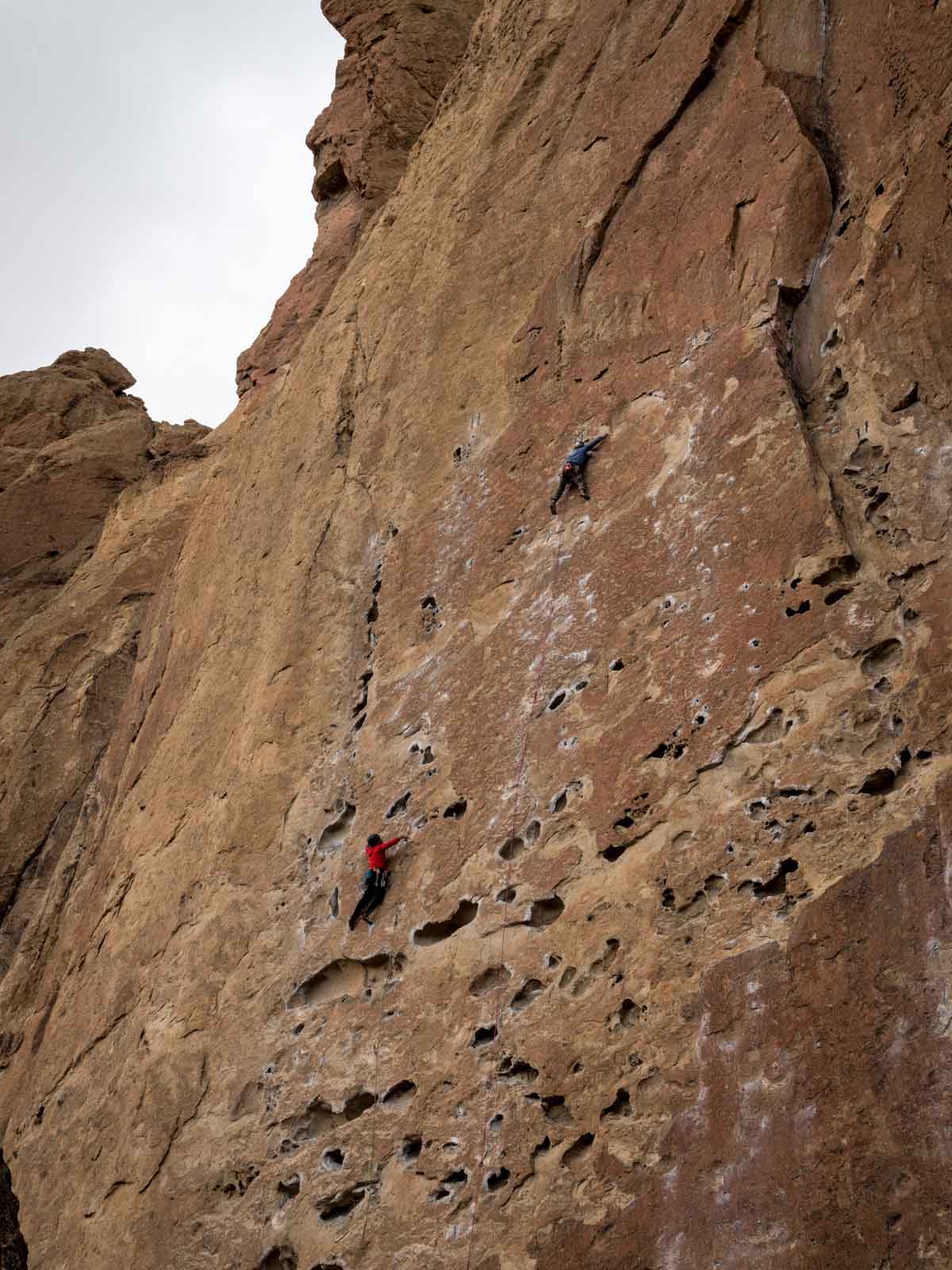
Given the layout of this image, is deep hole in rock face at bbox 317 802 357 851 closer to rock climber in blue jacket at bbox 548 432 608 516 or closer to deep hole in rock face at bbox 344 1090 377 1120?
deep hole in rock face at bbox 344 1090 377 1120

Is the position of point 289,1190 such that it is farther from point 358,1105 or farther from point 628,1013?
point 628,1013

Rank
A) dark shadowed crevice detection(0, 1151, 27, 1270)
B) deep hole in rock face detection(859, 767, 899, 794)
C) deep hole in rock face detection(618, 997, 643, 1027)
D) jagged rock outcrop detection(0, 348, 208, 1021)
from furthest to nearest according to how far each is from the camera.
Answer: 1. jagged rock outcrop detection(0, 348, 208, 1021)
2. deep hole in rock face detection(618, 997, 643, 1027)
3. deep hole in rock face detection(859, 767, 899, 794)
4. dark shadowed crevice detection(0, 1151, 27, 1270)

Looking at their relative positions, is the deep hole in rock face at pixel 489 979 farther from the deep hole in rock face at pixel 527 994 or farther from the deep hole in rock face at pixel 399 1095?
the deep hole in rock face at pixel 399 1095

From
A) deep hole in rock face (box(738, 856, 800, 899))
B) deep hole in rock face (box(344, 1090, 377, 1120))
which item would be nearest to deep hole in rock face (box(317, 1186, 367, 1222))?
deep hole in rock face (box(344, 1090, 377, 1120))

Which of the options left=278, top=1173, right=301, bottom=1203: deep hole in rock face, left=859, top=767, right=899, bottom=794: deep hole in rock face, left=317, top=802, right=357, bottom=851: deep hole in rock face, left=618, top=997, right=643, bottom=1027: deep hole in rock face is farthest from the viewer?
left=317, top=802, right=357, bottom=851: deep hole in rock face

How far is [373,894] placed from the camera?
9.38 meters

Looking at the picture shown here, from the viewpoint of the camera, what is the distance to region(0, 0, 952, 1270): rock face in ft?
22.3

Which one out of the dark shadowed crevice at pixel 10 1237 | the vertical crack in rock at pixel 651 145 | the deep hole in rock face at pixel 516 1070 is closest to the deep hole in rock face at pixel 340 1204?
the deep hole in rock face at pixel 516 1070

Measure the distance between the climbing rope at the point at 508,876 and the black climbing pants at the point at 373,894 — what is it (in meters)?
1.18

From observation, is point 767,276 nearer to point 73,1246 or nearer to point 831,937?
point 831,937

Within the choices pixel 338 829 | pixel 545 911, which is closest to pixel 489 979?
pixel 545 911

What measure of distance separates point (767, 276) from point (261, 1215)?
747cm

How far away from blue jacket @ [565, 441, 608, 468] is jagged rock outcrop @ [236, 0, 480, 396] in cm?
743

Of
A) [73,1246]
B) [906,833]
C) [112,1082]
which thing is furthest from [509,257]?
[73,1246]
